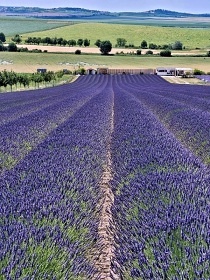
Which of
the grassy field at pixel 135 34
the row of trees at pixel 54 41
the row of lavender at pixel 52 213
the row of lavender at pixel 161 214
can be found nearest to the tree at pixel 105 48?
the row of trees at pixel 54 41

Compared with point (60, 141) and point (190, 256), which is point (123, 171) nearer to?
point (60, 141)

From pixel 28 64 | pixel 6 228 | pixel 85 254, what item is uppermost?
pixel 6 228

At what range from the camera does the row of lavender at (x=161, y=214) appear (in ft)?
9.47

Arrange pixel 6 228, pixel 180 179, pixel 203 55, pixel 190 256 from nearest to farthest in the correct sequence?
pixel 190 256
pixel 6 228
pixel 180 179
pixel 203 55

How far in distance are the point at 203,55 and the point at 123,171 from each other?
90.1m

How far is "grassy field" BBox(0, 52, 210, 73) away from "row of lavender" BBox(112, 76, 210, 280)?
69.7 meters

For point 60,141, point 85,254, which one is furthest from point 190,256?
point 60,141

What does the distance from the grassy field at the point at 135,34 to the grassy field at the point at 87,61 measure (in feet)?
89.4

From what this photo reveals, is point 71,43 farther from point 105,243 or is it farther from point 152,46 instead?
point 105,243

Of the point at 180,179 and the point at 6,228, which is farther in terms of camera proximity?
the point at 180,179

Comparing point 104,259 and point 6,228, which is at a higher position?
point 6,228

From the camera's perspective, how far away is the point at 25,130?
32.2 ft

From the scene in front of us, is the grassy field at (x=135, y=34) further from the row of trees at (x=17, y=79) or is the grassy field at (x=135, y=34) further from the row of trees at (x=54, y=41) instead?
the row of trees at (x=17, y=79)

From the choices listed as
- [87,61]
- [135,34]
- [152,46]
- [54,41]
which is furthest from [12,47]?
[135,34]
